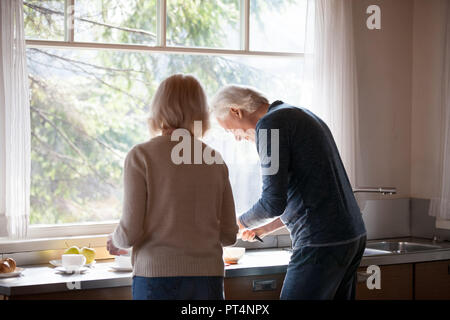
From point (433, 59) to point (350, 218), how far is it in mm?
1777

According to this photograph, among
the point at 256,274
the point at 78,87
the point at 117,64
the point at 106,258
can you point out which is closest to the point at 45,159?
the point at 78,87

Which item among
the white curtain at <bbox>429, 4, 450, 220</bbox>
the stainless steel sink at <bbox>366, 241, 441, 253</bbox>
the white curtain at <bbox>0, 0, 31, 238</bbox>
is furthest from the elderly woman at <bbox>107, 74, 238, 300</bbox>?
the white curtain at <bbox>429, 4, 450, 220</bbox>

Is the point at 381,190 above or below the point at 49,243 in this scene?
above

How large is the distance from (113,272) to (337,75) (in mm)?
1578

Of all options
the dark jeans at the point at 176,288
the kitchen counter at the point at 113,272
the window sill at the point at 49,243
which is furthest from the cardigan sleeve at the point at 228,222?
the window sill at the point at 49,243

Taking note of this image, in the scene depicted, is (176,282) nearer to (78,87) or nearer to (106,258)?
(106,258)

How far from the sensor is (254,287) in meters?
2.76

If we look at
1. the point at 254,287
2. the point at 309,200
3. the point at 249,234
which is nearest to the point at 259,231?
the point at 249,234

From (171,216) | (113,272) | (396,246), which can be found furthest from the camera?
(396,246)

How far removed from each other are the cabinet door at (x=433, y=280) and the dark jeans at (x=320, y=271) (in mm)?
975

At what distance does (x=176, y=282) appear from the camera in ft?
6.45

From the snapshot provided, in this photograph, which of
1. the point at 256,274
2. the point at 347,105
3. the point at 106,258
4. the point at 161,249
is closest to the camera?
the point at 161,249

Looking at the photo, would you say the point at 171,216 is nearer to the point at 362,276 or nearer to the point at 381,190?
the point at 362,276
